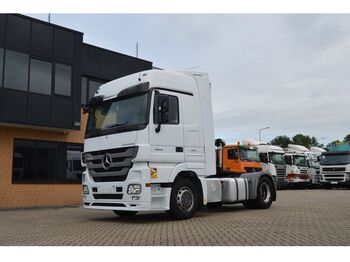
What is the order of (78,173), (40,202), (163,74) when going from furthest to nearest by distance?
(78,173) < (40,202) < (163,74)

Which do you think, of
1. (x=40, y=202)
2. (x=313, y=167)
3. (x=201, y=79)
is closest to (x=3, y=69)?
(x=40, y=202)

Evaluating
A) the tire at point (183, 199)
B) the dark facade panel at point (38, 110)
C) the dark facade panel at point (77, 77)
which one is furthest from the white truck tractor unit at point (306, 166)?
the tire at point (183, 199)

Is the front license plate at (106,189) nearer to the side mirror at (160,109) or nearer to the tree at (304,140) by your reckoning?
the side mirror at (160,109)

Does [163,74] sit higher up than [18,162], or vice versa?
[163,74]

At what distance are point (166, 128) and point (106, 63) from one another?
10.4 meters

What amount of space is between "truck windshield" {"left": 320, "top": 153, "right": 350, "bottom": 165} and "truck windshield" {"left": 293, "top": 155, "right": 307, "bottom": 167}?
5.35 ft

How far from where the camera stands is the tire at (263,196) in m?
14.7

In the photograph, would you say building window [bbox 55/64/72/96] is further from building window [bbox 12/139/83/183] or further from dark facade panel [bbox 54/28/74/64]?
building window [bbox 12/139/83/183]

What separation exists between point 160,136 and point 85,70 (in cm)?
999

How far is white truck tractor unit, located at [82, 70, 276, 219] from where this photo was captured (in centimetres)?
1054

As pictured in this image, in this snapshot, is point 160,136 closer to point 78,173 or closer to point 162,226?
point 162,226

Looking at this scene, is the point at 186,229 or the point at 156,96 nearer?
the point at 186,229

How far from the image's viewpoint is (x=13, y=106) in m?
16.5

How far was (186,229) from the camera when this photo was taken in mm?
9438
